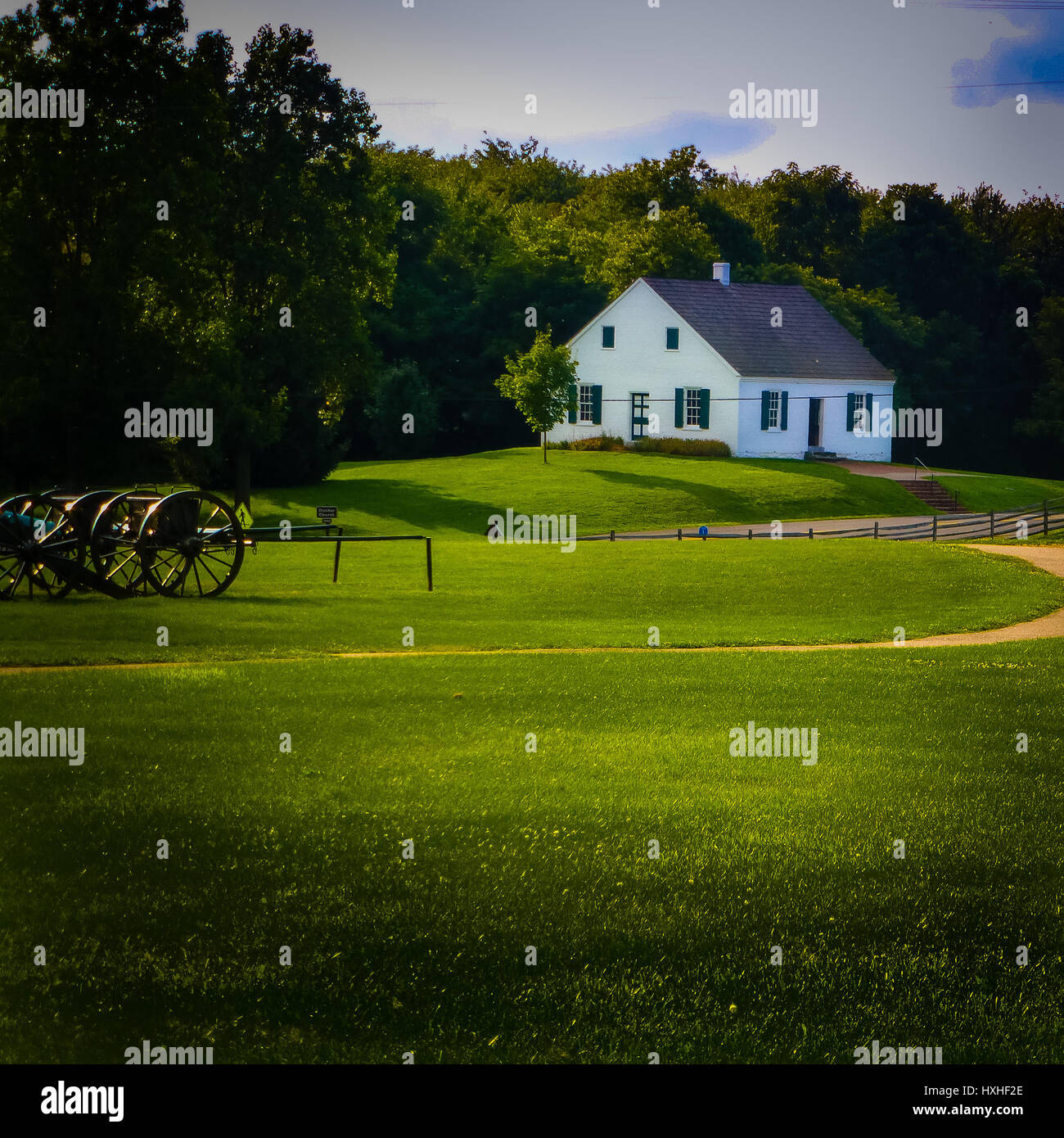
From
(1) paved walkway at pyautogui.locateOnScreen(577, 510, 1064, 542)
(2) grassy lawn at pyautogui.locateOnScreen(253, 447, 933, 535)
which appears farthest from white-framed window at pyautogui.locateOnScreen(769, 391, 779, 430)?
(1) paved walkway at pyautogui.locateOnScreen(577, 510, 1064, 542)

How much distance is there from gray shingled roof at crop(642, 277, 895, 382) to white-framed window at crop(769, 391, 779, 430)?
3.19ft

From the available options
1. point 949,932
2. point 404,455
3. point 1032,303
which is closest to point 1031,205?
point 1032,303

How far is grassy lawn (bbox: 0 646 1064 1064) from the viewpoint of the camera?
6.58 metres

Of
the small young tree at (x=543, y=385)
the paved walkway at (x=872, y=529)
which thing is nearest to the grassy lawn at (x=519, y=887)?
the paved walkway at (x=872, y=529)

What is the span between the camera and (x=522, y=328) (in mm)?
70188

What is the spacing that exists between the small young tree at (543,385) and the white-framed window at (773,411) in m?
9.35

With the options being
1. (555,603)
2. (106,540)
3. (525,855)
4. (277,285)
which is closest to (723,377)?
(277,285)

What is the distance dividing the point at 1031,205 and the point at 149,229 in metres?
65.2

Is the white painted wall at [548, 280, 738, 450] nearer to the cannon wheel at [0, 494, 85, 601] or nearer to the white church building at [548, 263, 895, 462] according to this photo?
the white church building at [548, 263, 895, 462]

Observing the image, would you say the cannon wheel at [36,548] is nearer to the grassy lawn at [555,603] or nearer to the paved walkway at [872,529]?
the grassy lawn at [555,603]

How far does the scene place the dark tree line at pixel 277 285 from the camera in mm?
40188

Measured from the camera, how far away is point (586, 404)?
209 ft

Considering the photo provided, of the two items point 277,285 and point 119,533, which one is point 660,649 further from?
point 277,285
